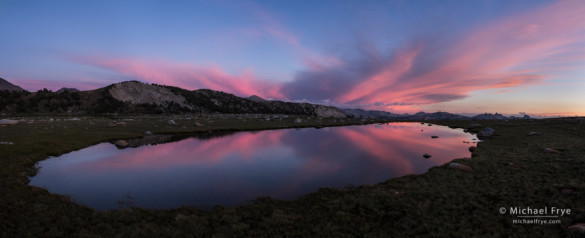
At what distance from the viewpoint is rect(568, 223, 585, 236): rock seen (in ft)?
30.4

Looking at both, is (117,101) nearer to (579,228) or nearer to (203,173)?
(203,173)

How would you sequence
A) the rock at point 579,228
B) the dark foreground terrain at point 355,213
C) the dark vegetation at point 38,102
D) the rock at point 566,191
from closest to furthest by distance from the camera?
the rock at point 579,228 → the dark foreground terrain at point 355,213 → the rock at point 566,191 → the dark vegetation at point 38,102

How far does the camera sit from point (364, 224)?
12.0 m

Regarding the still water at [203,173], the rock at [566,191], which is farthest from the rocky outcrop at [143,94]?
the rock at [566,191]

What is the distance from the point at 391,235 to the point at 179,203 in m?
13.9

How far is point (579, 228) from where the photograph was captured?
9.48 metres

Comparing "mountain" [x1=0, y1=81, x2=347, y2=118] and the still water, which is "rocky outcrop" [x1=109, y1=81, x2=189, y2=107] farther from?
the still water

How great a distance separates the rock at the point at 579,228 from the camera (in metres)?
9.26

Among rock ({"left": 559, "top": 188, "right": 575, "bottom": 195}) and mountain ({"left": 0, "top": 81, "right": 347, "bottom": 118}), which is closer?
rock ({"left": 559, "top": 188, "right": 575, "bottom": 195})

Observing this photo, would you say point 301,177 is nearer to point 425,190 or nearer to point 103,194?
point 425,190

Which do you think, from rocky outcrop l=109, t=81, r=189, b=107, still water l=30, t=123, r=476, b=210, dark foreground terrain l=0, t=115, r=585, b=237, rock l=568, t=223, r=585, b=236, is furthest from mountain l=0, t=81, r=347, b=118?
rock l=568, t=223, r=585, b=236

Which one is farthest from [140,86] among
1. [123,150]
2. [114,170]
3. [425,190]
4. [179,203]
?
[425,190]

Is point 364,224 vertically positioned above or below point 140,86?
below

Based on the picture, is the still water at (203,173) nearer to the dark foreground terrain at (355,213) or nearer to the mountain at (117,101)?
the dark foreground terrain at (355,213)
